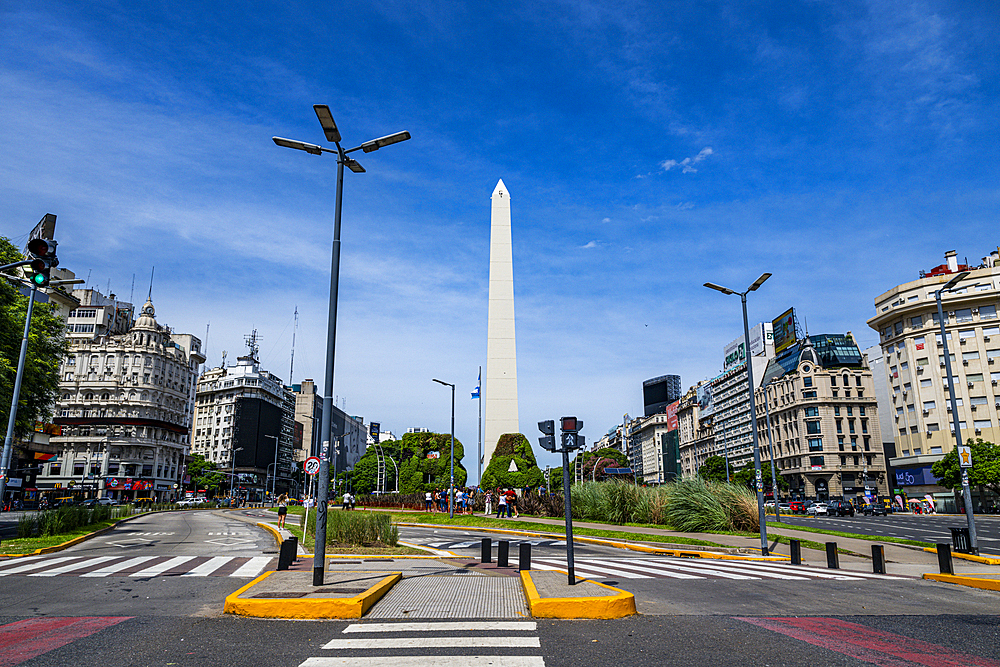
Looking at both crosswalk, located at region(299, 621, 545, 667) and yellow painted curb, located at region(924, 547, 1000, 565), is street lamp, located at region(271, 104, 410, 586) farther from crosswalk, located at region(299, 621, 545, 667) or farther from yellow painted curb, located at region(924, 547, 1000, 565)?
yellow painted curb, located at region(924, 547, 1000, 565)

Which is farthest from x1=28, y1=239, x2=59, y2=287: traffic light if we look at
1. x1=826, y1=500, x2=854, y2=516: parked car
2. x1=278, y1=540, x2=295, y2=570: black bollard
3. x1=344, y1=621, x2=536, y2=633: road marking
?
x1=826, y1=500, x2=854, y2=516: parked car

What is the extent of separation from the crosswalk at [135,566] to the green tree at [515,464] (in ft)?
109

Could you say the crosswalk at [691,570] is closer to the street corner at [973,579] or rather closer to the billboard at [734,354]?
the street corner at [973,579]

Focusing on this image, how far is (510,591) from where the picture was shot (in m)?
9.93

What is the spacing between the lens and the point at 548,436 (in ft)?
35.1

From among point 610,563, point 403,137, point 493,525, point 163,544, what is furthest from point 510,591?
point 493,525

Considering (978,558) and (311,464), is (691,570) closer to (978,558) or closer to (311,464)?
(978,558)

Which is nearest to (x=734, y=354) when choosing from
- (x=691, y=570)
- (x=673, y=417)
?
(x=673, y=417)

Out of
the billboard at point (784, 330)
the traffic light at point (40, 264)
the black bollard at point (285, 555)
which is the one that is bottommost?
the black bollard at point (285, 555)

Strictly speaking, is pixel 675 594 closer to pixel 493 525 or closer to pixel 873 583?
pixel 873 583

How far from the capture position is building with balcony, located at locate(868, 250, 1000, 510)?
236ft

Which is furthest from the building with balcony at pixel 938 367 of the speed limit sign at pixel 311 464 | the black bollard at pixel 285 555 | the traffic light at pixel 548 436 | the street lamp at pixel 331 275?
the street lamp at pixel 331 275

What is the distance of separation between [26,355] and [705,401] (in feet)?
428

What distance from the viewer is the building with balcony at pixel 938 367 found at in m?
71.9
